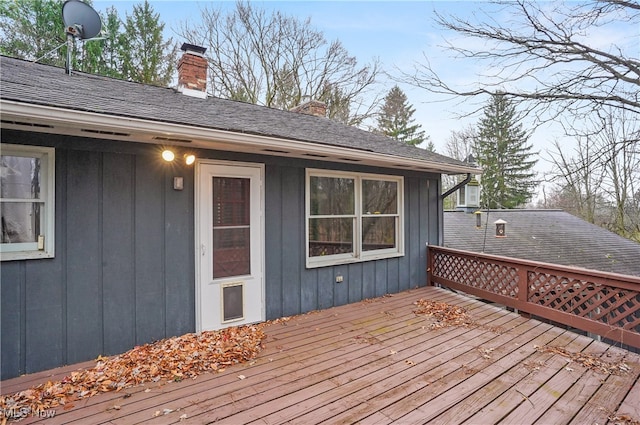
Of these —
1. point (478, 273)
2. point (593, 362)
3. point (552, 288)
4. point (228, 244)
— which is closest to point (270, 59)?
point (228, 244)

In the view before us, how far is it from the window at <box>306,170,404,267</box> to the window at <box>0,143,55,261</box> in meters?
2.79

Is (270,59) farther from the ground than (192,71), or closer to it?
farther from the ground

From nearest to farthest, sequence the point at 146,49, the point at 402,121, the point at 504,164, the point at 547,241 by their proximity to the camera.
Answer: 1. the point at 547,241
2. the point at 146,49
3. the point at 504,164
4. the point at 402,121

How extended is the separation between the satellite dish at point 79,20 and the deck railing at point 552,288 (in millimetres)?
6237

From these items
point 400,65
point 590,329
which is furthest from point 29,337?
point 400,65

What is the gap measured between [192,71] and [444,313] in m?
5.26

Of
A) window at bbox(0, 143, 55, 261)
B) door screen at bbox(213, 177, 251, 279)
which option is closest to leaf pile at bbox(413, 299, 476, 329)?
door screen at bbox(213, 177, 251, 279)

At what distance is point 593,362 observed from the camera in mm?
3020

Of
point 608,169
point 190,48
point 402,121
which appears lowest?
point 608,169

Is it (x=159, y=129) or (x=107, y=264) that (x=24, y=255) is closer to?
(x=107, y=264)

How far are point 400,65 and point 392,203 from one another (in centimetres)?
289

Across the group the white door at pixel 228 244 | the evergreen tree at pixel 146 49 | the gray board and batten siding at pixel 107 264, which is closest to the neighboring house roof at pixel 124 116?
the gray board and batten siding at pixel 107 264

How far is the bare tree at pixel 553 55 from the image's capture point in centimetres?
528

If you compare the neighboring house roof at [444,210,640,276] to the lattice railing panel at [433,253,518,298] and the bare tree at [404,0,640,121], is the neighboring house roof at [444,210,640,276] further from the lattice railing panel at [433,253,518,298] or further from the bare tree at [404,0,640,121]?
the bare tree at [404,0,640,121]
